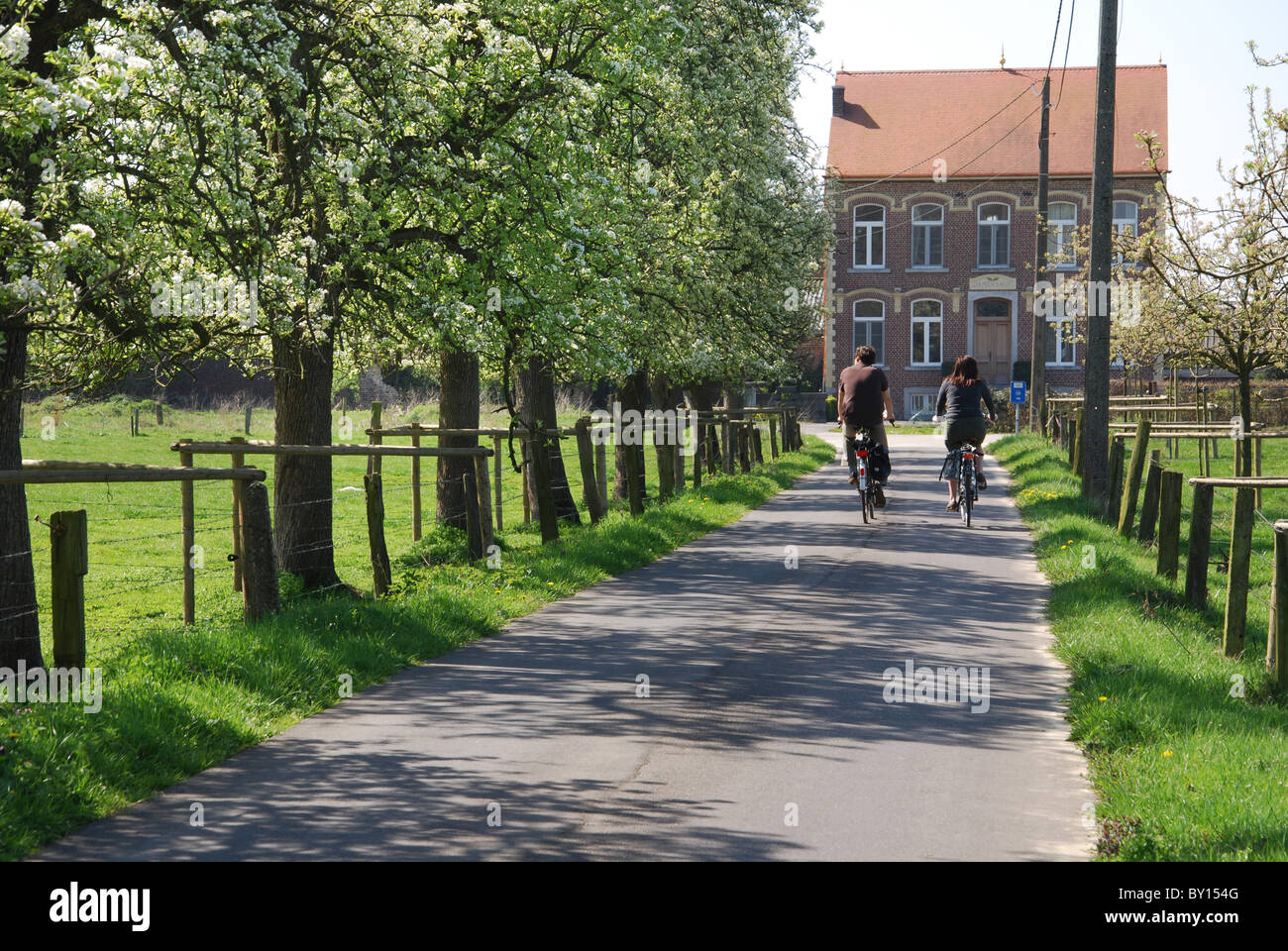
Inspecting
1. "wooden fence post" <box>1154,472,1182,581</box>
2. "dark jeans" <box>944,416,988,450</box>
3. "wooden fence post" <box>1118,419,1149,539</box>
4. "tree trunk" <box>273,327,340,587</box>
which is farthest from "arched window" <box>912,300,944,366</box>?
"tree trunk" <box>273,327,340,587</box>

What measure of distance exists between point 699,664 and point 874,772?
2.72 m

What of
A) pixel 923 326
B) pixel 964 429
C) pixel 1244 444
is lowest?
pixel 1244 444

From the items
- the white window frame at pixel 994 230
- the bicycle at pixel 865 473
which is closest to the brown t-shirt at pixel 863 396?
the bicycle at pixel 865 473

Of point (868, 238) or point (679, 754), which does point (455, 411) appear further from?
point (868, 238)

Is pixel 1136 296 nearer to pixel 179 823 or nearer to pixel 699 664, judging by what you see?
pixel 699 664

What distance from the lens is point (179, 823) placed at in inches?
231

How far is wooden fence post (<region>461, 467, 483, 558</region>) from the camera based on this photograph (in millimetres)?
13969

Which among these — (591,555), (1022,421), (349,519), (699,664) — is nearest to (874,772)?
(699,664)

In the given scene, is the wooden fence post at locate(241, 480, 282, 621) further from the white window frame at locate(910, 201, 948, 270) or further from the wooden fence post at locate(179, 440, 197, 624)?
the white window frame at locate(910, 201, 948, 270)

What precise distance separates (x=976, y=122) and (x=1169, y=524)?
52558mm

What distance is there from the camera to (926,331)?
198ft

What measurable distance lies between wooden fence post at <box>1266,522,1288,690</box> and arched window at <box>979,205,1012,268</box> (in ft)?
177

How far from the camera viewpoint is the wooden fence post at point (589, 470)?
60.0ft

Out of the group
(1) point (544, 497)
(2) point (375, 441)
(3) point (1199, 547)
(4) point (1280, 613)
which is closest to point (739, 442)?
(2) point (375, 441)
